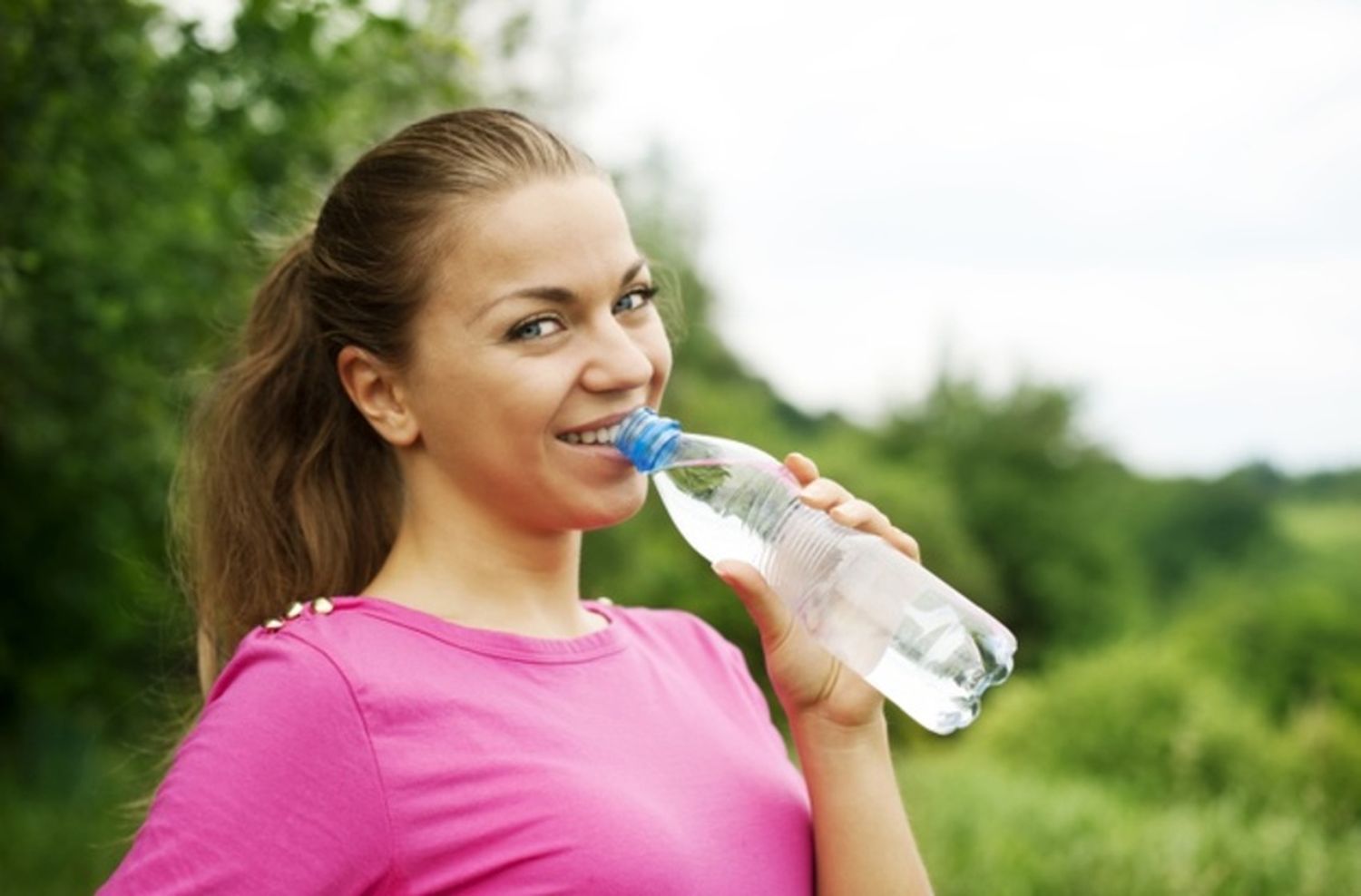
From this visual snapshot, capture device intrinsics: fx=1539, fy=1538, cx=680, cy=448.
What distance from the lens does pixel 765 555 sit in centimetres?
227

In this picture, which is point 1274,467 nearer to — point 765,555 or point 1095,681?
point 1095,681

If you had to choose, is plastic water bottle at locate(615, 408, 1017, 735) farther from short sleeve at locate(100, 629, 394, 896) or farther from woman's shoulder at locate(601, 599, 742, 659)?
short sleeve at locate(100, 629, 394, 896)

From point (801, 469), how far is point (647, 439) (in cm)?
23

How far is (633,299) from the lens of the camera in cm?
207

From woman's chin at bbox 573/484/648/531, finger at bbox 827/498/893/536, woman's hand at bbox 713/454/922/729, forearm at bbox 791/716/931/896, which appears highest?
finger at bbox 827/498/893/536

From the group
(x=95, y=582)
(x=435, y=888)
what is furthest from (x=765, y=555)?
(x=95, y=582)

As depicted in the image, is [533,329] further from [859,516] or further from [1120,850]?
[1120,850]

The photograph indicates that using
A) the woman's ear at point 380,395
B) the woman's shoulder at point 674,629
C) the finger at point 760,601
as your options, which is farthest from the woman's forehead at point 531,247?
the woman's shoulder at point 674,629

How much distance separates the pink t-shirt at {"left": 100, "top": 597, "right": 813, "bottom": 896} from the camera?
166cm

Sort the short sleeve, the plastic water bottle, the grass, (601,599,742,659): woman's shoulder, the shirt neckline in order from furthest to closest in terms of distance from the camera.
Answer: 1. the grass
2. (601,599,742,659): woman's shoulder
3. the plastic water bottle
4. the shirt neckline
5. the short sleeve

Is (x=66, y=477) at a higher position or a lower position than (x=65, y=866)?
higher

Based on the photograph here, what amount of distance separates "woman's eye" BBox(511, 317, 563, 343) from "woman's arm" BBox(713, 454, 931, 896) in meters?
0.37

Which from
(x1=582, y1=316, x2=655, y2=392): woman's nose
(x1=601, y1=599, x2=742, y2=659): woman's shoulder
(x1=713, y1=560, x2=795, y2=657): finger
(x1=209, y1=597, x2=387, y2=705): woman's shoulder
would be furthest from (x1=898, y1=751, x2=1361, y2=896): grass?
(x1=209, y1=597, x2=387, y2=705): woman's shoulder

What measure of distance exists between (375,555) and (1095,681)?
11178 mm
